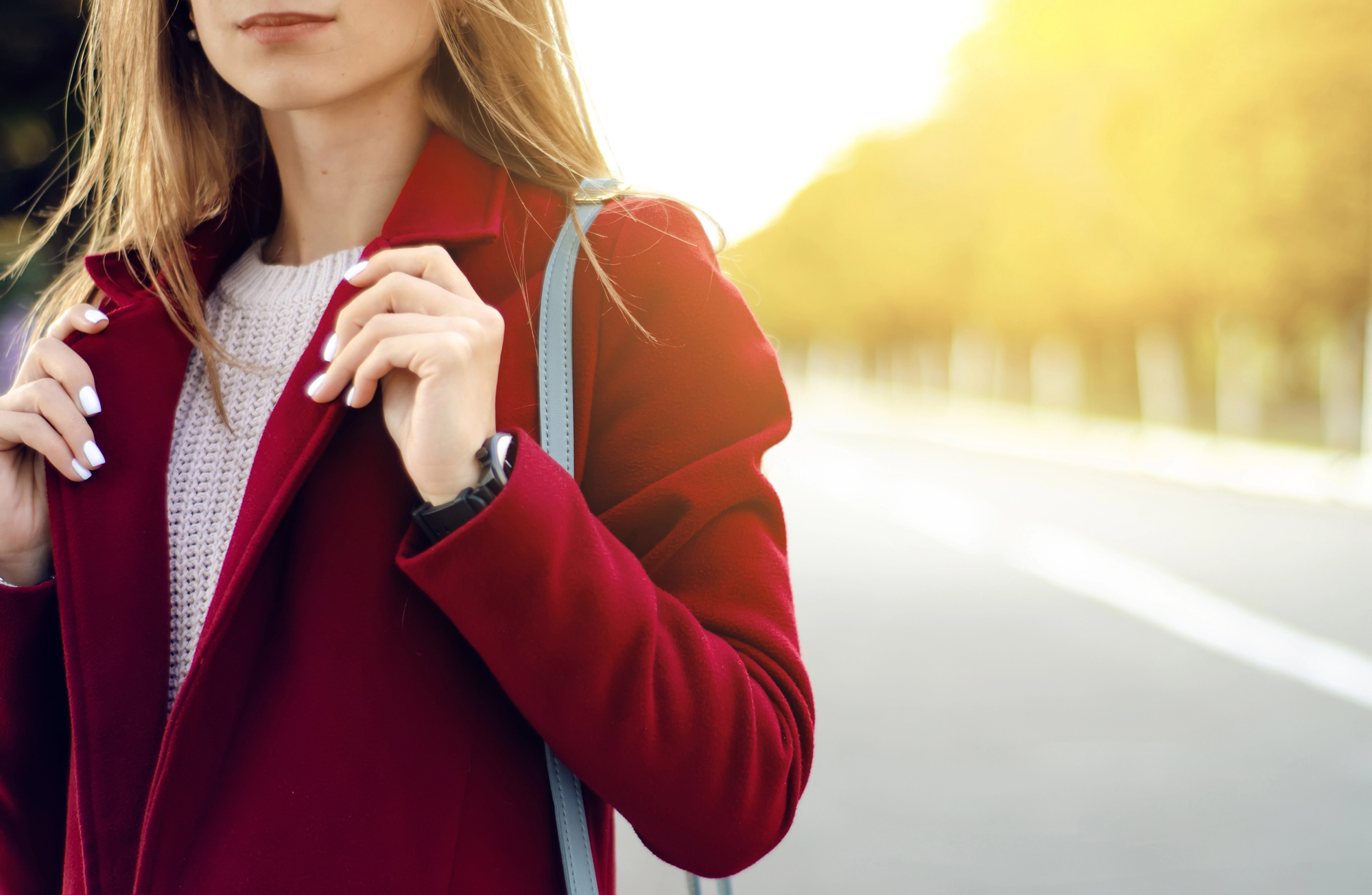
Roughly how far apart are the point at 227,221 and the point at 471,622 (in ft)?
2.51

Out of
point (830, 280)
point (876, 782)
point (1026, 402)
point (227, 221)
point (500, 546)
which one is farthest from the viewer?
point (830, 280)

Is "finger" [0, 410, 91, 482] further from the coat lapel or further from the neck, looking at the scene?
the neck

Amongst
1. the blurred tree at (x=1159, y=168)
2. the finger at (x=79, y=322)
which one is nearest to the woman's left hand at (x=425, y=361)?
the finger at (x=79, y=322)

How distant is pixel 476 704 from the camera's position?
1.17 metres

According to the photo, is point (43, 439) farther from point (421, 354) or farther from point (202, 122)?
point (202, 122)

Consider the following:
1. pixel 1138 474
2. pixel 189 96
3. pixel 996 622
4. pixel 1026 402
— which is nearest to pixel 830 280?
pixel 1026 402

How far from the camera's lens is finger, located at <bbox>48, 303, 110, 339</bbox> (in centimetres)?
133

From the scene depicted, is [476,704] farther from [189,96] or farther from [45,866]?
[189,96]

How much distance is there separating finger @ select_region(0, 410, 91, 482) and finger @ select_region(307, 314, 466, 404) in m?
0.33

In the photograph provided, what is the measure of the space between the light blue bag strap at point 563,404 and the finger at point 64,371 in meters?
0.47

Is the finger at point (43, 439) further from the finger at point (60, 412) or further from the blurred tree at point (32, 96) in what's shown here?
the blurred tree at point (32, 96)

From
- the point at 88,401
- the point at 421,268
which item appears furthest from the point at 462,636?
the point at 88,401

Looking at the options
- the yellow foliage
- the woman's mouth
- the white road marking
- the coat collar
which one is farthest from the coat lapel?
the yellow foliage

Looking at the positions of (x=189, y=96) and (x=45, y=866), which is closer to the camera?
(x=45, y=866)
